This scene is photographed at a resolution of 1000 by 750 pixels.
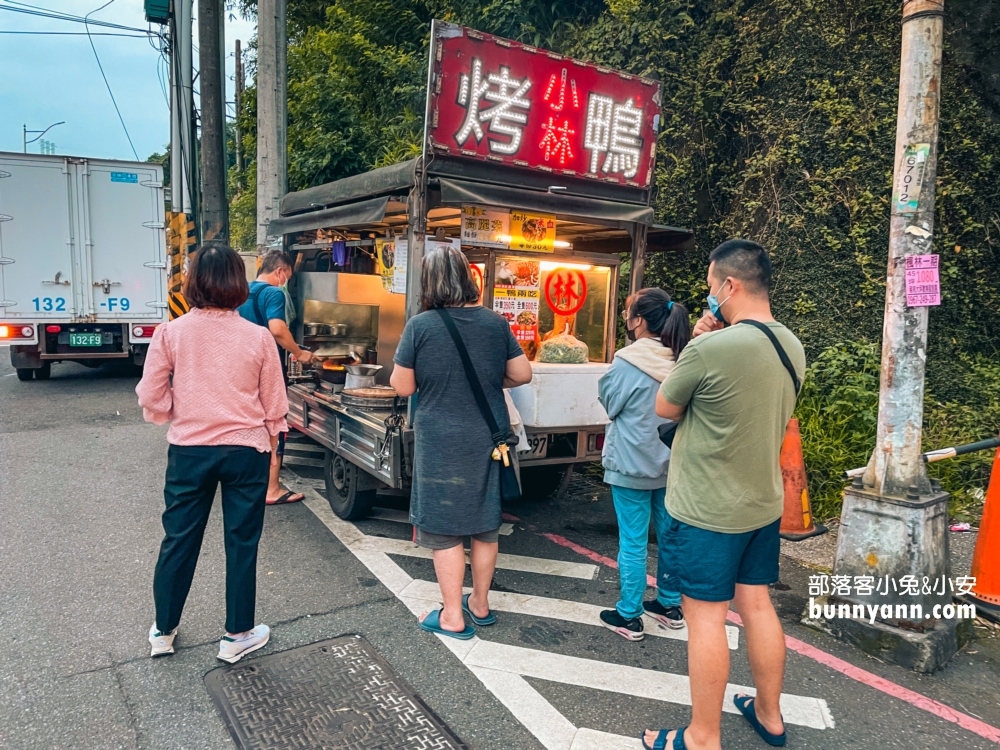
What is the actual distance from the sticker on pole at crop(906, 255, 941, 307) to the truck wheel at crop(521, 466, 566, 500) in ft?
10.1

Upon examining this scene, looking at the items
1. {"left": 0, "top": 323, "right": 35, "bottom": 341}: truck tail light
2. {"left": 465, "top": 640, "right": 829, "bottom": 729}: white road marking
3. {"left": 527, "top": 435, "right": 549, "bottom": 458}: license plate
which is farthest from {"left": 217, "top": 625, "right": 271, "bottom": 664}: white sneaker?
{"left": 0, "top": 323, "right": 35, "bottom": 341}: truck tail light

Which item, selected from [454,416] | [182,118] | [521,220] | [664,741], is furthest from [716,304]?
[182,118]

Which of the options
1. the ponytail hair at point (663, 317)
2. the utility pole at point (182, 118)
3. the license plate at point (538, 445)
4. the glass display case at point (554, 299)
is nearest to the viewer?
the ponytail hair at point (663, 317)

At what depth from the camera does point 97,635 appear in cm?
345

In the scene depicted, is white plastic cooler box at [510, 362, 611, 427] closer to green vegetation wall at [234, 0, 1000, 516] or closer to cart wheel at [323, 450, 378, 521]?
cart wheel at [323, 450, 378, 521]

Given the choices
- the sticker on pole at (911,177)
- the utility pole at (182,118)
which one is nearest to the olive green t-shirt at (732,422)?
the sticker on pole at (911,177)

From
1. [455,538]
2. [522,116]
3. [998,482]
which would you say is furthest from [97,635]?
[998,482]

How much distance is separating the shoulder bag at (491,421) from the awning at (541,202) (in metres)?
1.28

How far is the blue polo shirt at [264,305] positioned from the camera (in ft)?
17.2

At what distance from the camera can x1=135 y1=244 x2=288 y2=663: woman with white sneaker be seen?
304 cm

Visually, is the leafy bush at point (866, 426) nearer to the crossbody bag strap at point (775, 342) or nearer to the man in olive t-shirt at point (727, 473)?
the man in olive t-shirt at point (727, 473)

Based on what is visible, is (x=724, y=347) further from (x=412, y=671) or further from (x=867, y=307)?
(x=867, y=307)

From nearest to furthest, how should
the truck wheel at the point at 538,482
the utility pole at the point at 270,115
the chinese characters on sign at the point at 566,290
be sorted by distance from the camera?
1. the chinese characters on sign at the point at 566,290
2. the truck wheel at the point at 538,482
3. the utility pole at the point at 270,115

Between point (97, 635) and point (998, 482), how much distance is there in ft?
15.8
